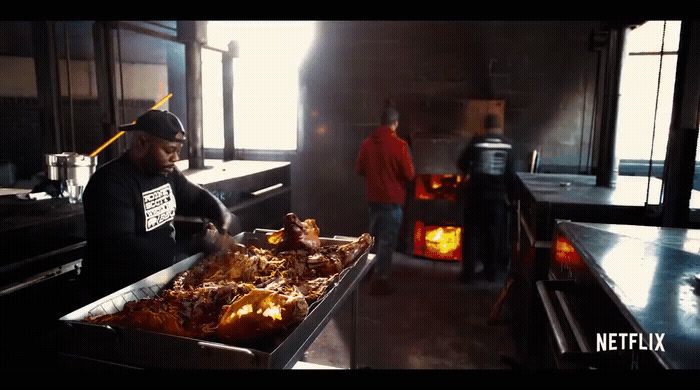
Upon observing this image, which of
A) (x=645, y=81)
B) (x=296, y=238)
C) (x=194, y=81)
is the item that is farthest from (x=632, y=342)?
(x=645, y=81)

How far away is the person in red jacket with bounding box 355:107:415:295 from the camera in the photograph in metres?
5.33

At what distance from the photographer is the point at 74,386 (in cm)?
126

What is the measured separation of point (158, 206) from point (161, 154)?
1.20ft

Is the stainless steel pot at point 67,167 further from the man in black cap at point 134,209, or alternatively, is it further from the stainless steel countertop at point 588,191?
the stainless steel countertop at point 588,191

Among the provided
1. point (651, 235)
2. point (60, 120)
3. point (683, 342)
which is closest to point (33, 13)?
point (683, 342)

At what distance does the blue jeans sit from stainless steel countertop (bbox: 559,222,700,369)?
2.78 metres

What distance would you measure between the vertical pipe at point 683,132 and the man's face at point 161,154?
2.95m

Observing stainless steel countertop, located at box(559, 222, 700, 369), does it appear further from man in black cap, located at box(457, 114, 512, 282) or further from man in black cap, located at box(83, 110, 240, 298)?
man in black cap, located at box(457, 114, 512, 282)

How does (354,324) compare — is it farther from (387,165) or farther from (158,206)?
(387,165)

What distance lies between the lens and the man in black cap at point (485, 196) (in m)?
5.51

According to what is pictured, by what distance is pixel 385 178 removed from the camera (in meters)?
5.35

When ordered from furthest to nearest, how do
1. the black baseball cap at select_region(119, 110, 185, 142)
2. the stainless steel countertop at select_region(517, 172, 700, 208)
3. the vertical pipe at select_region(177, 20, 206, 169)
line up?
the vertical pipe at select_region(177, 20, 206, 169) < the stainless steel countertop at select_region(517, 172, 700, 208) < the black baseball cap at select_region(119, 110, 185, 142)

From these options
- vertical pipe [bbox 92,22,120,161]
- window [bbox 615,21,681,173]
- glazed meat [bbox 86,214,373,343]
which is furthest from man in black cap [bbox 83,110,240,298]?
window [bbox 615,21,681,173]

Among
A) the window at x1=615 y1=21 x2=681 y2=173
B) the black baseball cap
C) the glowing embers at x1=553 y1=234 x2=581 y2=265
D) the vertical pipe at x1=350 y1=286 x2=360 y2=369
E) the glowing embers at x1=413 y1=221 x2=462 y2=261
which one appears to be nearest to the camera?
the glowing embers at x1=553 y1=234 x2=581 y2=265
